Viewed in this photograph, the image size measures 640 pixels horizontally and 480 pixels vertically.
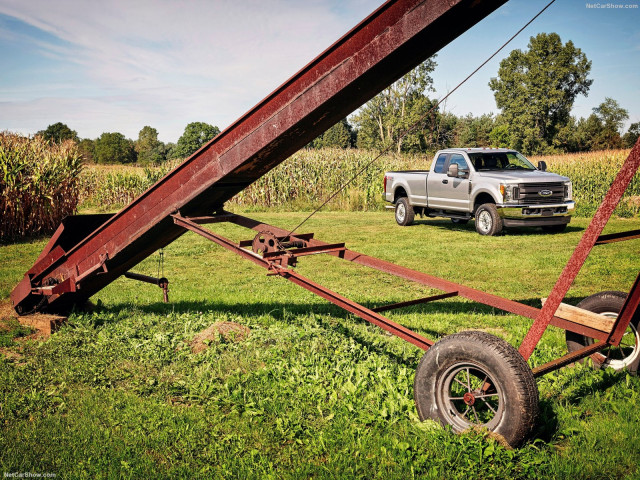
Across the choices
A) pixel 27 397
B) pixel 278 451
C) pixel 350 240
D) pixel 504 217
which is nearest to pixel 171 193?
pixel 27 397

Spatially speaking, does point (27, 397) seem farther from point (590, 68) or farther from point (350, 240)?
point (590, 68)

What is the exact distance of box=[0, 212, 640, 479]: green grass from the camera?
131 inches

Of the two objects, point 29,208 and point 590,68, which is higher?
point 590,68

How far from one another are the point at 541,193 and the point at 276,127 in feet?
40.6

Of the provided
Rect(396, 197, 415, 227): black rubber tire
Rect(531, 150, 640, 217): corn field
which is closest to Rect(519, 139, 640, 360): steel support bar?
Rect(396, 197, 415, 227): black rubber tire

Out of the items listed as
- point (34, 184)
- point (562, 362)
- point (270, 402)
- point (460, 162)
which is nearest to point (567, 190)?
point (460, 162)

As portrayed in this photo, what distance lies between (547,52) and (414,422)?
292ft

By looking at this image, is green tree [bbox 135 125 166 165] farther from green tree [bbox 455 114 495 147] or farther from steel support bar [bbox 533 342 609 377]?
steel support bar [bbox 533 342 609 377]

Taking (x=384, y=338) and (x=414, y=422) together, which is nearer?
(x=414, y=422)

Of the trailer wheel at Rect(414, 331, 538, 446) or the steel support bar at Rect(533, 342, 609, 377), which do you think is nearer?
the trailer wheel at Rect(414, 331, 538, 446)

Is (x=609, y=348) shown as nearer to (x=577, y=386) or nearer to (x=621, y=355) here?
(x=577, y=386)

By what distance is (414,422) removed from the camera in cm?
374

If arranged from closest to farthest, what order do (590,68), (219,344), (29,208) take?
(219,344) → (29,208) → (590,68)

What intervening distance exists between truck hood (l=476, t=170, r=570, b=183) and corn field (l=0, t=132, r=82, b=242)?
43.0 feet
